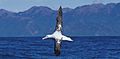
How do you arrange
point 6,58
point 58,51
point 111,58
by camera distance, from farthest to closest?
point 111,58, point 6,58, point 58,51

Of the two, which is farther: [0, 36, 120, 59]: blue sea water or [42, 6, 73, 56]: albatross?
[0, 36, 120, 59]: blue sea water

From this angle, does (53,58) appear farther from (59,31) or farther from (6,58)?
(59,31)

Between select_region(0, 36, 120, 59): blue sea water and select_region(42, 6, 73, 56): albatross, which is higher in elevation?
select_region(0, 36, 120, 59): blue sea water

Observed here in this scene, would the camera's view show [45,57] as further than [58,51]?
Yes

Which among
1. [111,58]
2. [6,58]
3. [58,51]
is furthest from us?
[111,58]

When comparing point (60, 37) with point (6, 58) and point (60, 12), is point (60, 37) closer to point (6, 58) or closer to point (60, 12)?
point (60, 12)

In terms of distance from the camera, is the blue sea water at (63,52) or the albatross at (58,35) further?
the blue sea water at (63,52)

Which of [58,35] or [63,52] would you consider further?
[63,52]

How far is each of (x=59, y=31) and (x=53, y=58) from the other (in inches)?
1419

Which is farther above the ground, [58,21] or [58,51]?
[58,21]

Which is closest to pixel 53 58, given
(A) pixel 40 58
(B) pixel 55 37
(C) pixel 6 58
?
(A) pixel 40 58

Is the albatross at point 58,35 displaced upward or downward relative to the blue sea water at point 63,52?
downward

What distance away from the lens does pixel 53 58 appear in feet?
199

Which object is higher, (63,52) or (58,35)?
(63,52)
